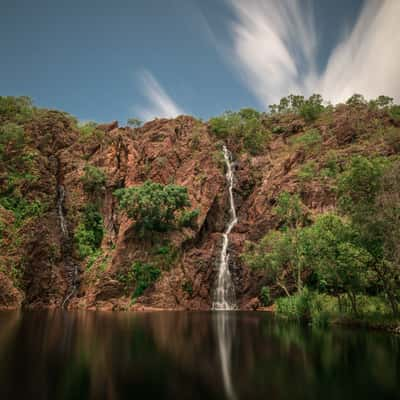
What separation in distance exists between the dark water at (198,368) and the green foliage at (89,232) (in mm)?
37835

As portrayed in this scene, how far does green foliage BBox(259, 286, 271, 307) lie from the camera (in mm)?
44016

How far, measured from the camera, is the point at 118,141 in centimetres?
6488

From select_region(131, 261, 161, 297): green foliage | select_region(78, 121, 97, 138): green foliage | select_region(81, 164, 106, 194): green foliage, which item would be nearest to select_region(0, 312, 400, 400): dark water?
select_region(131, 261, 161, 297): green foliage

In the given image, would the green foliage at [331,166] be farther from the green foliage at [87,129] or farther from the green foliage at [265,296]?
the green foliage at [87,129]

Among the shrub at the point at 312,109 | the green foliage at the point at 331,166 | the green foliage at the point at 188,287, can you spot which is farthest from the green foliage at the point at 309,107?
the green foliage at the point at 188,287

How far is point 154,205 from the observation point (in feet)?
161

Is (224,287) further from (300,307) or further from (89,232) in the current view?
(89,232)

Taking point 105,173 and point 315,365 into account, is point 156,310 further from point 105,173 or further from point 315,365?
point 315,365

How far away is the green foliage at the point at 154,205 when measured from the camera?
49531 mm

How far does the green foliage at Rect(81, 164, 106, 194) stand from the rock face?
0.89m

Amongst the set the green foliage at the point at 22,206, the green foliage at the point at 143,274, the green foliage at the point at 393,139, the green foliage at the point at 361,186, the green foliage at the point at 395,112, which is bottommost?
the green foliage at the point at 143,274

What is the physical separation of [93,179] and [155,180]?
10.8m

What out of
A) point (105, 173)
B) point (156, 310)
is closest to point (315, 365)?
point (156, 310)

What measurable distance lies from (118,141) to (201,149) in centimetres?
1607
